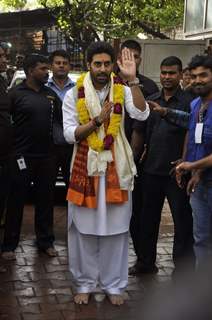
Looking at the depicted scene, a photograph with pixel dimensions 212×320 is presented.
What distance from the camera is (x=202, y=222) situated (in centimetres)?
409

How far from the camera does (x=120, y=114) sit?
420cm

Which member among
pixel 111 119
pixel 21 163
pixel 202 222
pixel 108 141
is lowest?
pixel 202 222

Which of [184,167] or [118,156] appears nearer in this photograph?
[184,167]

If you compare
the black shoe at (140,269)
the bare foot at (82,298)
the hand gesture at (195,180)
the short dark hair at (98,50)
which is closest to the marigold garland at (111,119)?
the short dark hair at (98,50)

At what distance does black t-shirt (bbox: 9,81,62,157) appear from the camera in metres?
5.27

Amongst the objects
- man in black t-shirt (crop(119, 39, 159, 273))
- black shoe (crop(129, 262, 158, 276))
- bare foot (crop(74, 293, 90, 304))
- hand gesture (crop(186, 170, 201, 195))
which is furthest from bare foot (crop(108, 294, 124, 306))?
hand gesture (crop(186, 170, 201, 195))

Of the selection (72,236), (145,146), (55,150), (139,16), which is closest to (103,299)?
(72,236)

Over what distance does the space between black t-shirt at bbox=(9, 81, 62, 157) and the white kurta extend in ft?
3.52

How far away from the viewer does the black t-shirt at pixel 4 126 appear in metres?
4.80

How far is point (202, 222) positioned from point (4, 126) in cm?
193

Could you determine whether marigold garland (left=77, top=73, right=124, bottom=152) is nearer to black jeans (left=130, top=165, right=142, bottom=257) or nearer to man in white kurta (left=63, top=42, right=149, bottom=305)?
man in white kurta (left=63, top=42, right=149, bottom=305)

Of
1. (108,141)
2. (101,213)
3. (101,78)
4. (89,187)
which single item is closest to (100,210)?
(101,213)

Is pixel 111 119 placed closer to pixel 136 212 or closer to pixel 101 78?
pixel 101 78

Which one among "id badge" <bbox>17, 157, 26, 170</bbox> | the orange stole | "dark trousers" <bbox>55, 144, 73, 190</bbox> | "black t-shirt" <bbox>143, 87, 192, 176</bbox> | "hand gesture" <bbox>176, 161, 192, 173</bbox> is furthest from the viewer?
"dark trousers" <bbox>55, 144, 73, 190</bbox>
